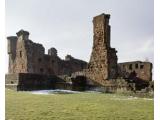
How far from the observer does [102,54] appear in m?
13.4

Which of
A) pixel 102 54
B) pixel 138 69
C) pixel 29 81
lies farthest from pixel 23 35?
pixel 138 69

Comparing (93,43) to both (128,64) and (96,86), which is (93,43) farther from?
(128,64)

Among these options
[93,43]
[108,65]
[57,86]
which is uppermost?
[93,43]

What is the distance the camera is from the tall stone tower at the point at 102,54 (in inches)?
516

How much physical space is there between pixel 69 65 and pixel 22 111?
67.1 feet

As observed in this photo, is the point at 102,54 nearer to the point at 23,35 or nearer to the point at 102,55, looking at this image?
the point at 102,55

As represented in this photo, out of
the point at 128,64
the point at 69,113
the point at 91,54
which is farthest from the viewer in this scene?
the point at 128,64

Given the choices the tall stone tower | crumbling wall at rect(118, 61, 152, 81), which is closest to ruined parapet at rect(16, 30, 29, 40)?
the tall stone tower

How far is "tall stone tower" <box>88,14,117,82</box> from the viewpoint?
13.1 m

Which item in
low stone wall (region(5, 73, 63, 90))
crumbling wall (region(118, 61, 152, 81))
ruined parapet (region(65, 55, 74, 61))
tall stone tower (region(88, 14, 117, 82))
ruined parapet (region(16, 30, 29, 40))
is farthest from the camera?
ruined parapet (region(65, 55, 74, 61))

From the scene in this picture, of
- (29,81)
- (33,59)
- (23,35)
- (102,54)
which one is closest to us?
(29,81)

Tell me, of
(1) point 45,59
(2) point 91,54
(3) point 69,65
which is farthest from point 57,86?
(3) point 69,65

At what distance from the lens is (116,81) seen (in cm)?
1184

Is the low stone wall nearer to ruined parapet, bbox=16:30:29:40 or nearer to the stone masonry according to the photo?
the stone masonry
